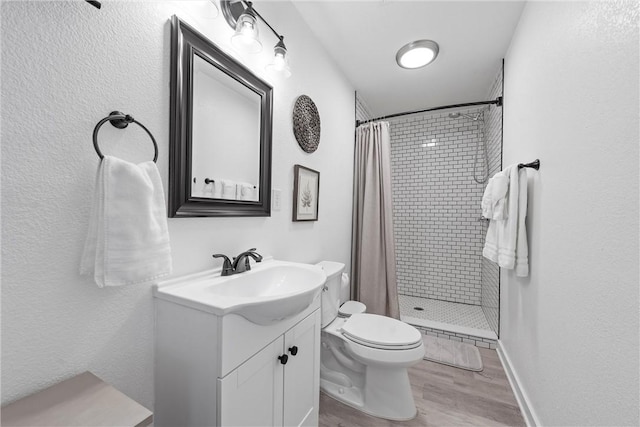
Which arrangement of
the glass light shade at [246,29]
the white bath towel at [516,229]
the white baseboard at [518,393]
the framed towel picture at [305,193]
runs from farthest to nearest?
the framed towel picture at [305,193], the white bath towel at [516,229], the white baseboard at [518,393], the glass light shade at [246,29]

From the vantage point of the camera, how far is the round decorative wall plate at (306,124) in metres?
1.71

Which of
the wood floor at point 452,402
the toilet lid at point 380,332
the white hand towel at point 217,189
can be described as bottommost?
the wood floor at point 452,402

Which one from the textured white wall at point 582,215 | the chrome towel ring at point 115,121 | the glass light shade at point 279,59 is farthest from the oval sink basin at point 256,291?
the glass light shade at point 279,59

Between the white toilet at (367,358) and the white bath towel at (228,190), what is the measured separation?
2.56 feet

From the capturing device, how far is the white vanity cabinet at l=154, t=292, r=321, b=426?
0.79 meters

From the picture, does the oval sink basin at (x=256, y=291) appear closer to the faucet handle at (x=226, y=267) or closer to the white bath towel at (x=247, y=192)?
the faucet handle at (x=226, y=267)

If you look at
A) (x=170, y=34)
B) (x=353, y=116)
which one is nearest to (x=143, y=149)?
(x=170, y=34)

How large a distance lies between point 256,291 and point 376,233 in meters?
1.60

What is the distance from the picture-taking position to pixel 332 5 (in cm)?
168

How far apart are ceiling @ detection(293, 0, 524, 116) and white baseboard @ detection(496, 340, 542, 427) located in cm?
247

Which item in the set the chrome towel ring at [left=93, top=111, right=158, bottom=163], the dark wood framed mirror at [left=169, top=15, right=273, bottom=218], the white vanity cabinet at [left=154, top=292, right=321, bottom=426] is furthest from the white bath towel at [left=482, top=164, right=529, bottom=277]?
the chrome towel ring at [left=93, top=111, right=158, bottom=163]

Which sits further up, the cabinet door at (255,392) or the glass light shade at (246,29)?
the glass light shade at (246,29)

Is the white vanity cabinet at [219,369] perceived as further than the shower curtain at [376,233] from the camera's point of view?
No

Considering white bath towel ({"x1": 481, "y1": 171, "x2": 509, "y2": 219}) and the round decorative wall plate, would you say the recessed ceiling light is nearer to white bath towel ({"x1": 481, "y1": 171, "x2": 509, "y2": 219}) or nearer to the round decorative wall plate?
the round decorative wall plate
